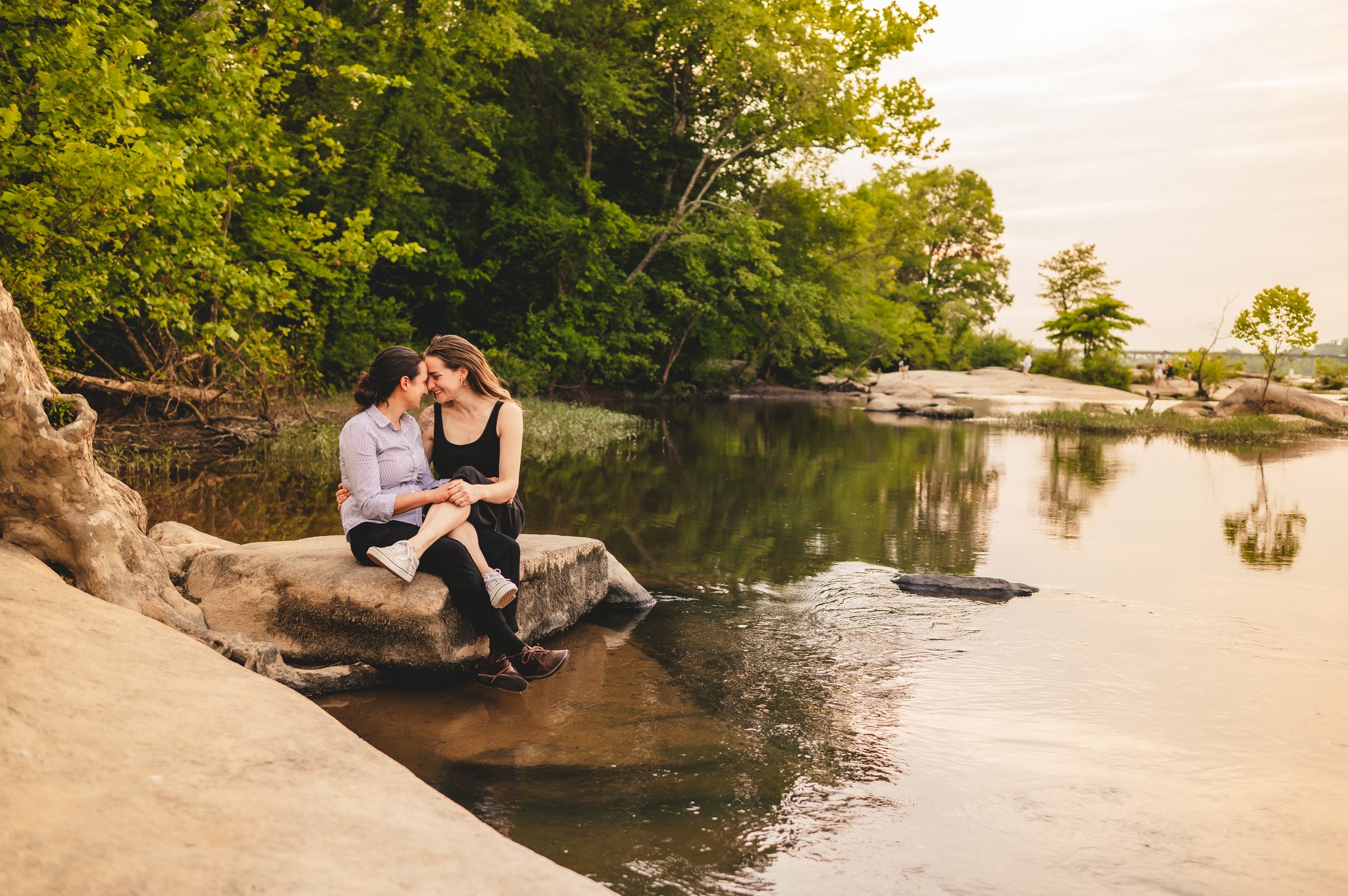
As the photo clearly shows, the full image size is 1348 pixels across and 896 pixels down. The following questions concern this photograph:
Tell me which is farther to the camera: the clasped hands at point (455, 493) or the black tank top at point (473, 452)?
the black tank top at point (473, 452)

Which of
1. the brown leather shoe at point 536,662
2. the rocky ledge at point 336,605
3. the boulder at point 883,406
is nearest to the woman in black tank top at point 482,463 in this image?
the rocky ledge at point 336,605

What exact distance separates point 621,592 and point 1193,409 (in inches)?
1228

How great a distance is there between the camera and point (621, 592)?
24.7 feet

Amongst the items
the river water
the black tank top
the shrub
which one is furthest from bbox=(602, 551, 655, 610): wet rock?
the shrub

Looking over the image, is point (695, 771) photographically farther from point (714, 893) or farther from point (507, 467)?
point (507, 467)

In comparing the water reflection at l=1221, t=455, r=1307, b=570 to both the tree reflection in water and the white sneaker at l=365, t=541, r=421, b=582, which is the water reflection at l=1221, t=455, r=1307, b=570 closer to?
the tree reflection in water

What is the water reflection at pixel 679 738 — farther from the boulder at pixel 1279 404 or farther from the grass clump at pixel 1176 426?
the boulder at pixel 1279 404

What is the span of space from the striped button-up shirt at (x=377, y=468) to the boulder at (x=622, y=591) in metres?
1.87

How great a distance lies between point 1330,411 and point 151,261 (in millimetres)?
32279

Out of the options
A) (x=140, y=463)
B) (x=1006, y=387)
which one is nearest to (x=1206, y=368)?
(x=1006, y=387)

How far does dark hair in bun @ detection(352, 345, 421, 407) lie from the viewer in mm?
5867

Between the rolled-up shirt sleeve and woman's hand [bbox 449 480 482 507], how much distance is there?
35cm

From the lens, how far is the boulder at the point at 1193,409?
98.5 ft

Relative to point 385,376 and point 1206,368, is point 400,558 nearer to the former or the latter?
point 385,376
